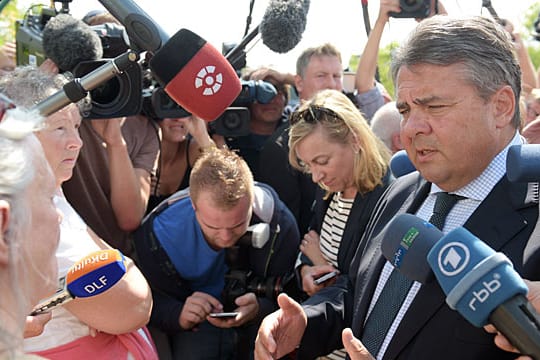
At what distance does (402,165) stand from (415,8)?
1.31 metres

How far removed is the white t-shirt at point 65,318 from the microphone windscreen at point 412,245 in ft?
3.63

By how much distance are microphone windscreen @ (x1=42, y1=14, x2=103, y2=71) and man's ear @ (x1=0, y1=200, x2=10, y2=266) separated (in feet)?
5.40

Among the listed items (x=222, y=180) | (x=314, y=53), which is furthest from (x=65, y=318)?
(x=314, y=53)

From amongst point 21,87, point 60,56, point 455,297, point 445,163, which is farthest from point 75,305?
point 455,297

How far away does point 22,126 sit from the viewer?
4.32ft

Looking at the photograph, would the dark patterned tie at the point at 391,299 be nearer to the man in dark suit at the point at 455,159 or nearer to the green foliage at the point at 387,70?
the man in dark suit at the point at 455,159

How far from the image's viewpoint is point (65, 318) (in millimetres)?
2320

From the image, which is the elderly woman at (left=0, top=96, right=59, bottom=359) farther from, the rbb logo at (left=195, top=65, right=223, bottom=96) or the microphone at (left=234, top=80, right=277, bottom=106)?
the microphone at (left=234, top=80, right=277, bottom=106)

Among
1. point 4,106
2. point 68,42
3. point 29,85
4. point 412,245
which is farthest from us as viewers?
point 68,42

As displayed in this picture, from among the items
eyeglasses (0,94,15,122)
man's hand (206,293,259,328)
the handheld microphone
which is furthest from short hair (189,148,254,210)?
eyeglasses (0,94,15,122)

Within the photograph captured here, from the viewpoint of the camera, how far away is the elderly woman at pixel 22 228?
1.18 meters

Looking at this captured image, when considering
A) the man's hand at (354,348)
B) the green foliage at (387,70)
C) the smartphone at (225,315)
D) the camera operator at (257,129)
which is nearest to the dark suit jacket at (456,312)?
the man's hand at (354,348)

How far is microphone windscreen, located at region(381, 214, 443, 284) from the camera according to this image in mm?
1483

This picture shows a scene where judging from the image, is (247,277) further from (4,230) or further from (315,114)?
(4,230)
